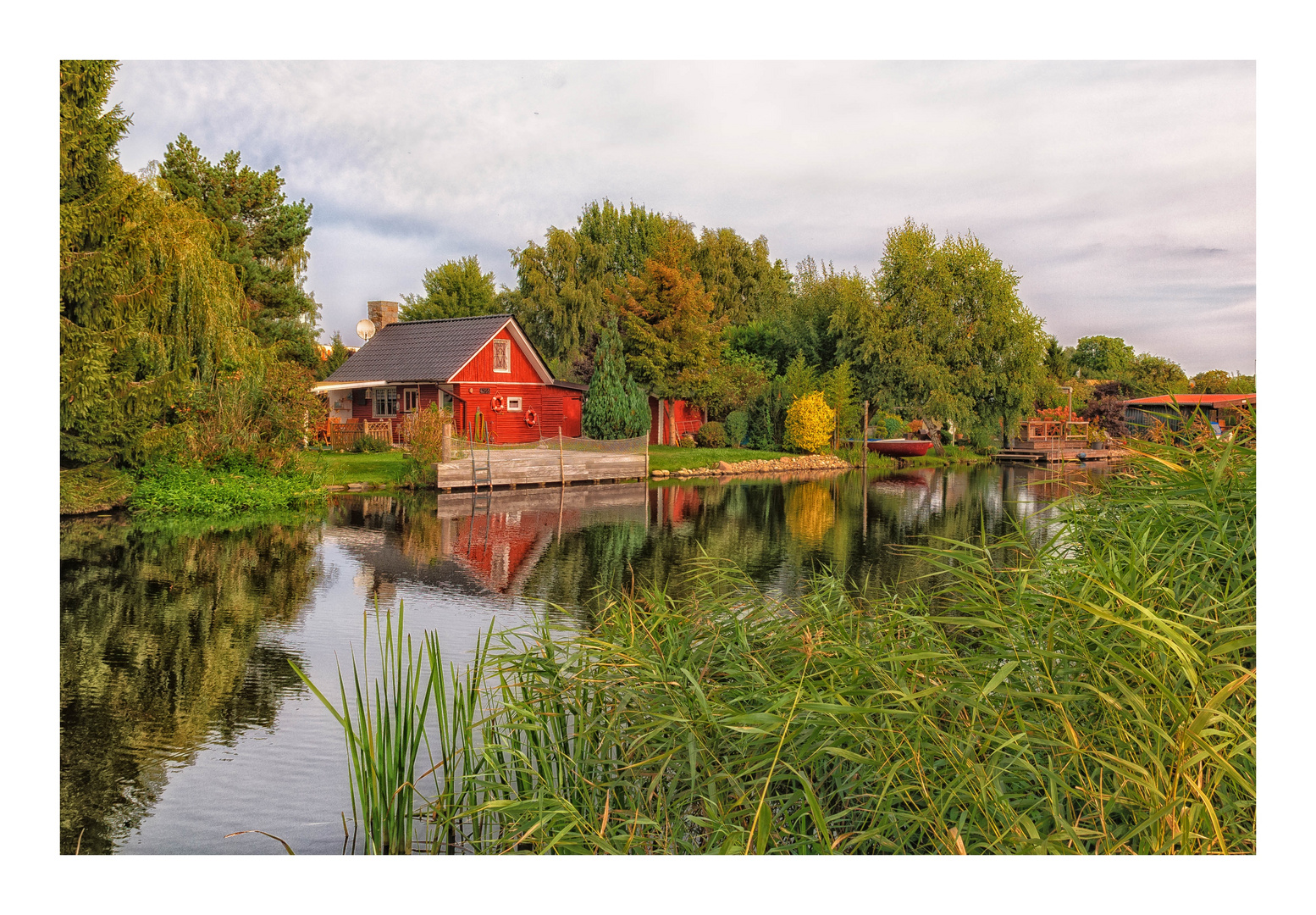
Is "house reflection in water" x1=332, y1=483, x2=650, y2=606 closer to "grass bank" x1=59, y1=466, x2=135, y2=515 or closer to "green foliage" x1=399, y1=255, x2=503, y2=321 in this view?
"grass bank" x1=59, y1=466, x2=135, y2=515

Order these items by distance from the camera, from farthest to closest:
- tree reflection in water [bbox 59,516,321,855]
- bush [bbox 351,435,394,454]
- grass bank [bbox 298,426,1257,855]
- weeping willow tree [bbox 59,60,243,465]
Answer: bush [bbox 351,435,394,454]
weeping willow tree [bbox 59,60,243,465]
tree reflection in water [bbox 59,516,321,855]
grass bank [bbox 298,426,1257,855]

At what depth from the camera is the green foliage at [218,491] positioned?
1505 cm

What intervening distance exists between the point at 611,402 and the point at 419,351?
7.06 metres

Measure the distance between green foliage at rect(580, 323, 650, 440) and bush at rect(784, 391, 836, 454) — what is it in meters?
5.74

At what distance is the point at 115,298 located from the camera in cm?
1216

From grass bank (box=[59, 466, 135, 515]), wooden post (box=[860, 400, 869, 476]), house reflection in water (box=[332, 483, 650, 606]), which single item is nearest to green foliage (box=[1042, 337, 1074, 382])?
wooden post (box=[860, 400, 869, 476])

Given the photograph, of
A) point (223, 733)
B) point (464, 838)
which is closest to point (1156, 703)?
point (464, 838)

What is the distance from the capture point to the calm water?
4.54m

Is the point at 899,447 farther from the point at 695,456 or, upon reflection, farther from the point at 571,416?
the point at 571,416

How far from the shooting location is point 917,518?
54.0ft

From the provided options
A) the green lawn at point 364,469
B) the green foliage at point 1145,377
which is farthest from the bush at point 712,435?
the green foliage at point 1145,377

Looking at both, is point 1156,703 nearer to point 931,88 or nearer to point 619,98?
point 931,88
